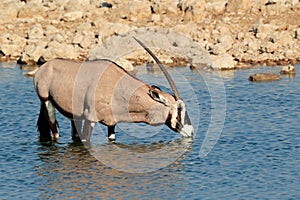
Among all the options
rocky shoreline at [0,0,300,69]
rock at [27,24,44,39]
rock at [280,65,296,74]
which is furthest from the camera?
rock at [27,24,44,39]

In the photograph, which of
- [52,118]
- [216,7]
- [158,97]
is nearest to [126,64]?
[216,7]

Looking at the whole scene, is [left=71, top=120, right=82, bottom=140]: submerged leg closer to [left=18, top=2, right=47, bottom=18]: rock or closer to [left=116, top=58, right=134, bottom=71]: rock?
[left=116, top=58, right=134, bottom=71]: rock

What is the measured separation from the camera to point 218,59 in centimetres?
2556

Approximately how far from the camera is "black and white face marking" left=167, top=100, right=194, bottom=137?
15.1 m

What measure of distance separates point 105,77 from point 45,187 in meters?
2.99

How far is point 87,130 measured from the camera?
15.6m

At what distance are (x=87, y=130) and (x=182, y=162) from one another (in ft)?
7.10

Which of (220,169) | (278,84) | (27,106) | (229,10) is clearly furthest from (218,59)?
(220,169)

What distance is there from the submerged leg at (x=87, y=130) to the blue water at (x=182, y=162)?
20 cm

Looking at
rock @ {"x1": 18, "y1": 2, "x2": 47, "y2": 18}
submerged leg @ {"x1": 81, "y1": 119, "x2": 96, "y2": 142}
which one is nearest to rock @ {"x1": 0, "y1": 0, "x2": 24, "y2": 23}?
rock @ {"x1": 18, "y1": 2, "x2": 47, "y2": 18}

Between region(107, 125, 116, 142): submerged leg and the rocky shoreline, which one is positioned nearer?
region(107, 125, 116, 142): submerged leg

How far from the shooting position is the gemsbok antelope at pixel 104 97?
15.1 metres

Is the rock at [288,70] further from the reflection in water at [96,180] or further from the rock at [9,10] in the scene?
the rock at [9,10]

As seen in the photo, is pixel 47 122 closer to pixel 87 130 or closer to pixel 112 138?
pixel 87 130
